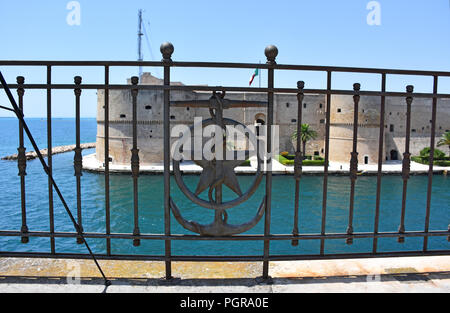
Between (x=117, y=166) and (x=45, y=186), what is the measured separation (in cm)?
574

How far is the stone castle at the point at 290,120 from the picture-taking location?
27.1m

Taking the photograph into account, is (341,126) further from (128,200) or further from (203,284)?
(203,284)

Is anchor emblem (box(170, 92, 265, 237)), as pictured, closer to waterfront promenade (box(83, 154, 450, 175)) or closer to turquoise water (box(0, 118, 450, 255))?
turquoise water (box(0, 118, 450, 255))

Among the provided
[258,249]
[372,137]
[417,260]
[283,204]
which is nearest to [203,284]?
[417,260]

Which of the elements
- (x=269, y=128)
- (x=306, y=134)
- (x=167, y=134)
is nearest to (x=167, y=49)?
(x=167, y=134)

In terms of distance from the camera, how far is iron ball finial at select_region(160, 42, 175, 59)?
232 cm

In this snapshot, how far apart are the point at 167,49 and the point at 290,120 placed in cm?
2985

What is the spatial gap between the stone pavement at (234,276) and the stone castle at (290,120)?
871 inches

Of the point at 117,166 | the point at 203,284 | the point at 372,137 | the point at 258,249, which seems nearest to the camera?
the point at 203,284

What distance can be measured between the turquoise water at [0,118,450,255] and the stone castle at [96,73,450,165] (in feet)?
11.8

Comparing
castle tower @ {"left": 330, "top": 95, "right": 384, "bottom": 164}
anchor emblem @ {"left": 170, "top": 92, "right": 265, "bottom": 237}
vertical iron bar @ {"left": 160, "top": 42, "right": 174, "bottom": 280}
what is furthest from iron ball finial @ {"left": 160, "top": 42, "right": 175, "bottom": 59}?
castle tower @ {"left": 330, "top": 95, "right": 384, "bottom": 164}

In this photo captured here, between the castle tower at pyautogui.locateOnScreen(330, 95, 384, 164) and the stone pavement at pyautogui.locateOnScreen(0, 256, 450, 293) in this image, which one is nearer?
the stone pavement at pyautogui.locateOnScreen(0, 256, 450, 293)

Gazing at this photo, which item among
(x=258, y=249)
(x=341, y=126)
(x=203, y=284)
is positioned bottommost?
(x=258, y=249)

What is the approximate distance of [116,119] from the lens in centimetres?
2738
